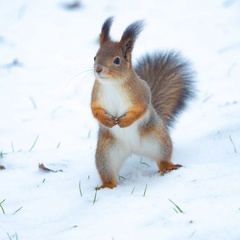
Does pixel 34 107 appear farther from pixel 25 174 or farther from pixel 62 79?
pixel 25 174

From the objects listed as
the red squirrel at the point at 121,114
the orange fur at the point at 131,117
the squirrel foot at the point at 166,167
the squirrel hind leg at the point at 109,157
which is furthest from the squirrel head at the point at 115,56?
the squirrel foot at the point at 166,167

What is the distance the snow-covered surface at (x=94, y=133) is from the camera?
6.75ft

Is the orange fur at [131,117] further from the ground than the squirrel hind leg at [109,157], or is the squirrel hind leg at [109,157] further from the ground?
the orange fur at [131,117]

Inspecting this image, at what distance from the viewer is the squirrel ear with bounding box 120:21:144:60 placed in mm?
2645

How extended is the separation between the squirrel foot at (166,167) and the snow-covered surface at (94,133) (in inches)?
2.8

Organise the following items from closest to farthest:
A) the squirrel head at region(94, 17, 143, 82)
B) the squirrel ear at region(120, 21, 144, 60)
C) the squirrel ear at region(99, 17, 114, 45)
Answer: the squirrel head at region(94, 17, 143, 82) < the squirrel ear at region(120, 21, 144, 60) < the squirrel ear at region(99, 17, 114, 45)

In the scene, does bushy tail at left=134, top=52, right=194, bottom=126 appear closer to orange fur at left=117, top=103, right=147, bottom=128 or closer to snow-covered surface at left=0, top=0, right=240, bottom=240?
snow-covered surface at left=0, top=0, right=240, bottom=240

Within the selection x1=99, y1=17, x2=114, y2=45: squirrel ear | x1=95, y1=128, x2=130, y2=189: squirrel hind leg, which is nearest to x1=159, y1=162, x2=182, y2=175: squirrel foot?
x1=95, y1=128, x2=130, y2=189: squirrel hind leg

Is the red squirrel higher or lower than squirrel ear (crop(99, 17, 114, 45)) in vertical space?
lower

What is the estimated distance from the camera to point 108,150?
2697 mm

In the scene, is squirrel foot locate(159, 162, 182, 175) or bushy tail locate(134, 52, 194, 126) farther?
bushy tail locate(134, 52, 194, 126)

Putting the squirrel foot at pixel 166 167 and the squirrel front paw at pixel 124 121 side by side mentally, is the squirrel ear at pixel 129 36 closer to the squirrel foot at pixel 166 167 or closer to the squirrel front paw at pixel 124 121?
the squirrel front paw at pixel 124 121

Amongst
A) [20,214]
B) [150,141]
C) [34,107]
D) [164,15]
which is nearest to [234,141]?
[150,141]

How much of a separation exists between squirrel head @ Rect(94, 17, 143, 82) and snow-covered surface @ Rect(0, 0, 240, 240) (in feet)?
1.77
